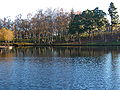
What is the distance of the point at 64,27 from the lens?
124 metres

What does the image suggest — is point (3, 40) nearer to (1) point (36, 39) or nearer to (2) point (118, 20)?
(1) point (36, 39)

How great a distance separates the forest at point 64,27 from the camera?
115 metres

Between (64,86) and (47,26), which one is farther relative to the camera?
(47,26)

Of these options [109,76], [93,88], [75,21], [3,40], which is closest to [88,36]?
[75,21]

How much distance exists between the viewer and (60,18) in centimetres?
12412

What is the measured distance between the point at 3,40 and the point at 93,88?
10012 cm

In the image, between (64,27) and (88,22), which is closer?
(88,22)

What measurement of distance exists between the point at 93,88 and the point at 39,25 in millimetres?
103502

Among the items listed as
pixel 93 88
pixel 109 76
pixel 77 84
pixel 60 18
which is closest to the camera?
pixel 93 88

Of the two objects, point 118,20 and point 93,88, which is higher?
point 118,20

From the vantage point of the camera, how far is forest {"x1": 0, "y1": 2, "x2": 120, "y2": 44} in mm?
114812

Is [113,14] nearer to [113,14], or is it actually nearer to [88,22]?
[113,14]

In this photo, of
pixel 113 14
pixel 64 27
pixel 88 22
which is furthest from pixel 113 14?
pixel 64 27

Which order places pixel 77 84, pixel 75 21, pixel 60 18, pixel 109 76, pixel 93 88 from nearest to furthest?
pixel 93 88 < pixel 77 84 < pixel 109 76 < pixel 75 21 < pixel 60 18
